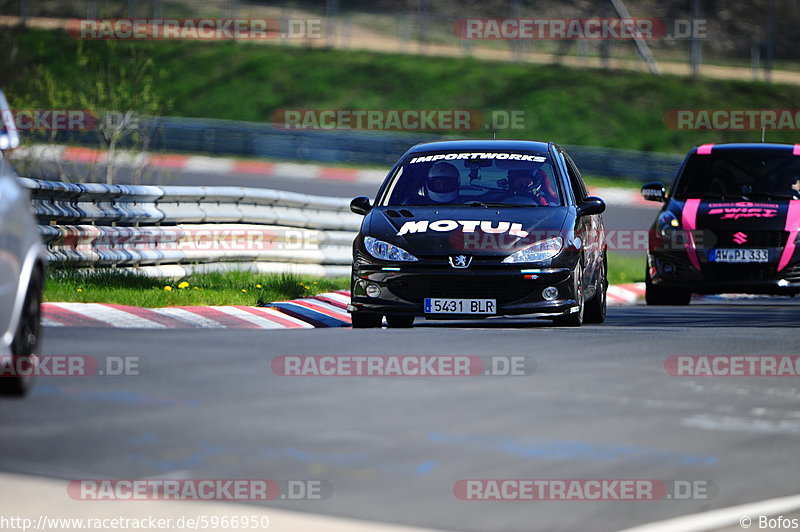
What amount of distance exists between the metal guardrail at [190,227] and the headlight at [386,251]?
2.81 m

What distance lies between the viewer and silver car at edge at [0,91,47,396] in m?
7.07

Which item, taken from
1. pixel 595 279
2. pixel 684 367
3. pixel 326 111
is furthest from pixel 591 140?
pixel 684 367

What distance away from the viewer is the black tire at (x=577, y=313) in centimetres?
1246

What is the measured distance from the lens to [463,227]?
12.2 m

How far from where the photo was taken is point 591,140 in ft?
133

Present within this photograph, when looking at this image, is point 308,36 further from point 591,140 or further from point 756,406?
point 756,406

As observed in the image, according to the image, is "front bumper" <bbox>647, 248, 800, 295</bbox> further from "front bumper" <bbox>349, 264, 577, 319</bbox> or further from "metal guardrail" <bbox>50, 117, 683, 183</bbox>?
"metal guardrail" <bbox>50, 117, 683, 183</bbox>

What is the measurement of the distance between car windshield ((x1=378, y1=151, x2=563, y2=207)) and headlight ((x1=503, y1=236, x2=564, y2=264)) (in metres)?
0.68

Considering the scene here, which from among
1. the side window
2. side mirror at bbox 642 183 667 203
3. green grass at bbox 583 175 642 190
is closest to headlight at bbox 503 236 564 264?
the side window

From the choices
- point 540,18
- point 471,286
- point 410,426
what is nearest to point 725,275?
point 471,286

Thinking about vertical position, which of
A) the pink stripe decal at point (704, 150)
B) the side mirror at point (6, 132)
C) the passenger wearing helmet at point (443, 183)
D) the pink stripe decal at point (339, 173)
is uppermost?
the side mirror at point (6, 132)

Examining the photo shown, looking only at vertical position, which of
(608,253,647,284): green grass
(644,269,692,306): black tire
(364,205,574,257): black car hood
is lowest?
(608,253,647,284): green grass

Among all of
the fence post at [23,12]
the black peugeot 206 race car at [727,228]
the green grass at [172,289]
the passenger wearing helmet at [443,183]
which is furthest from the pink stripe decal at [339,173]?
the passenger wearing helmet at [443,183]

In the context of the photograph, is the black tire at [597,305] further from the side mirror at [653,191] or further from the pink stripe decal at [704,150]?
the pink stripe decal at [704,150]
